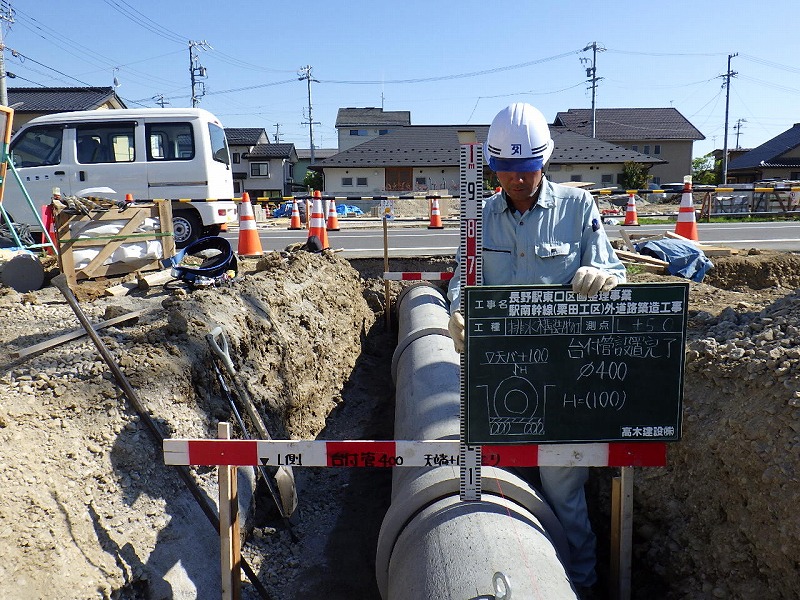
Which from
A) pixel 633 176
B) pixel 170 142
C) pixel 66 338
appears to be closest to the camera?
pixel 66 338

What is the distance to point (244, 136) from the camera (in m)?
48.2

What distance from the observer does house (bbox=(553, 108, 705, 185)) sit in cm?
4525

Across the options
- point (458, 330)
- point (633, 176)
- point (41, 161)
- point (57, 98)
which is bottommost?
point (458, 330)

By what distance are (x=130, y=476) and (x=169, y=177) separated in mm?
8056

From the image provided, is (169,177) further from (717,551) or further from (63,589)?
(717,551)

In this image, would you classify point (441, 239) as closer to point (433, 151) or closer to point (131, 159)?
point (131, 159)

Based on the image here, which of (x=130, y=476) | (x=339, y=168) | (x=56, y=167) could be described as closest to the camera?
(x=130, y=476)

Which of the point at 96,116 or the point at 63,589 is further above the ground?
the point at 96,116

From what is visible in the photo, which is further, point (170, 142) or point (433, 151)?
point (433, 151)

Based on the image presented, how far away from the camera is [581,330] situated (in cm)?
230

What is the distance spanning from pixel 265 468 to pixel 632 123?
49.6 m

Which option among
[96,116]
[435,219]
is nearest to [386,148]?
[435,219]

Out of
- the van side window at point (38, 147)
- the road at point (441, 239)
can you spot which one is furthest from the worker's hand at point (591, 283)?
the van side window at point (38, 147)

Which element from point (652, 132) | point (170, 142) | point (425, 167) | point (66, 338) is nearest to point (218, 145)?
point (170, 142)
